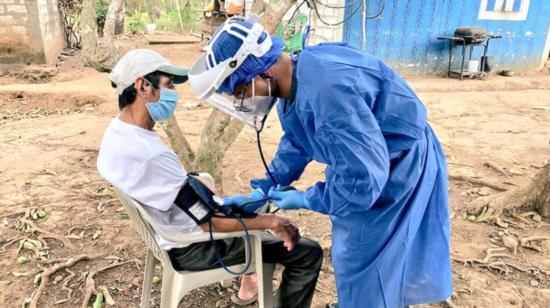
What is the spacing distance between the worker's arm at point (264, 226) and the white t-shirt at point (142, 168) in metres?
0.20

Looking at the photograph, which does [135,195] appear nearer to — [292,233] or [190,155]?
[292,233]

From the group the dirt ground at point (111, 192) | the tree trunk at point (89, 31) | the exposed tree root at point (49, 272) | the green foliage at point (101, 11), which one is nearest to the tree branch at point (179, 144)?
the dirt ground at point (111, 192)

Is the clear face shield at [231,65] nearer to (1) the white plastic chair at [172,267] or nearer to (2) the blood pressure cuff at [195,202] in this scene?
(2) the blood pressure cuff at [195,202]

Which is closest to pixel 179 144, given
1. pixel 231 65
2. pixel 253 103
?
pixel 253 103

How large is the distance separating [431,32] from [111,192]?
30.2 feet

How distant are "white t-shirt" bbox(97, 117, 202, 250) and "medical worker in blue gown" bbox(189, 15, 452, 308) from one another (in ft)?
1.36

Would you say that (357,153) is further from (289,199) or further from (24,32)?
(24,32)

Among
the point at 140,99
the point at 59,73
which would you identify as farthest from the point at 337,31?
the point at 140,99

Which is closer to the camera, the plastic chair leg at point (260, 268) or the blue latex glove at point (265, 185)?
the plastic chair leg at point (260, 268)

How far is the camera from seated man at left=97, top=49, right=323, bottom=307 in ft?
6.51

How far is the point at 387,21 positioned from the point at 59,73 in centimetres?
724

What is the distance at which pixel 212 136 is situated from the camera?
365 centimetres

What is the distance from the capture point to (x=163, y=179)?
2010mm

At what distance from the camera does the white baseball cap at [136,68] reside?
6.96ft
